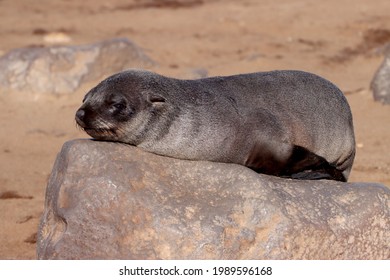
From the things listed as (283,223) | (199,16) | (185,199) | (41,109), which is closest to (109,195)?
(185,199)

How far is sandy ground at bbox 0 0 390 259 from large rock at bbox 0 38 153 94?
16cm

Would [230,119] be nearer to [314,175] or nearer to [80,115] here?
[314,175]

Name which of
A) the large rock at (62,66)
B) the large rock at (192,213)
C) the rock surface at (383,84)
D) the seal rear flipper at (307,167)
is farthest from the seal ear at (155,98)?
the rock surface at (383,84)

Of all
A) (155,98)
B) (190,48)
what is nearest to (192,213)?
(155,98)

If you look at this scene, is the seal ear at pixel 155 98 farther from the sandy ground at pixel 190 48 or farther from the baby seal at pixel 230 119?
the sandy ground at pixel 190 48

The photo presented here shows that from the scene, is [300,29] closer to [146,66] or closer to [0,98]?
[146,66]

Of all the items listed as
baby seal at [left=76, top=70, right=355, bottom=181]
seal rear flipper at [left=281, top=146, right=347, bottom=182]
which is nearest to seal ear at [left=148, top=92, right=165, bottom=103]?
baby seal at [left=76, top=70, right=355, bottom=181]

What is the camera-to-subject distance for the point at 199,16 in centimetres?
1652

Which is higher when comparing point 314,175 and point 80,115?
point 80,115

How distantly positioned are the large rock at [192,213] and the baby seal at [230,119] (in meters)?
0.17

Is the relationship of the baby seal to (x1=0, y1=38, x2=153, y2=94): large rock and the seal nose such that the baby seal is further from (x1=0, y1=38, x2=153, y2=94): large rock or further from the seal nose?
(x1=0, y1=38, x2=153, y2=94): large rock

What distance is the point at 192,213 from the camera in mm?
5078

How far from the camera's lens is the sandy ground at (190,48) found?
329 inches

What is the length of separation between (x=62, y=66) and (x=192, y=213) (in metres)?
6.68
